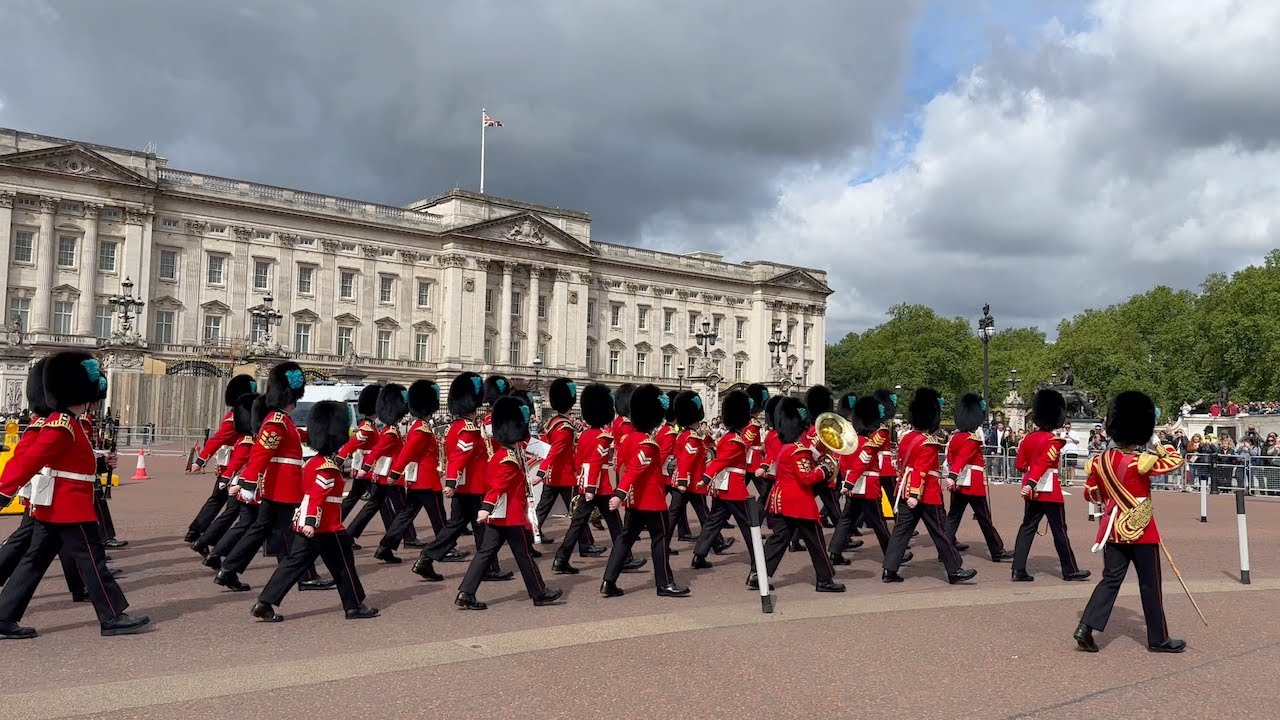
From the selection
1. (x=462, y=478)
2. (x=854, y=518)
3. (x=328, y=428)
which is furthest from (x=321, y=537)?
(x=854, y=518)

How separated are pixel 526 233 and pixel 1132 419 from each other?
61.5 meters

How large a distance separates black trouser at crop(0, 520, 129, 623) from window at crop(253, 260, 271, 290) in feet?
177

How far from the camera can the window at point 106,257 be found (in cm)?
5216

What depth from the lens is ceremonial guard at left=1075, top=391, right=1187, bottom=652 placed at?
7000 mm

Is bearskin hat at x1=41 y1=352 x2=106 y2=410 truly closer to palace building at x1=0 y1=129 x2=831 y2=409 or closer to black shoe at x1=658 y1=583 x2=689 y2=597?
black shoe at x1=658 y1=583 x2=689 y2=597

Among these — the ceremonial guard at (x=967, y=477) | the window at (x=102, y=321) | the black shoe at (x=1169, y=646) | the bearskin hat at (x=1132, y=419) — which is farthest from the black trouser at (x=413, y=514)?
the window at (x=102, y=321)

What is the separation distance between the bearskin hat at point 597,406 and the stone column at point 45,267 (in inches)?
1890

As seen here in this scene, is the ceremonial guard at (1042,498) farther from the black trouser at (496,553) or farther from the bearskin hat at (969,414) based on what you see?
the black trouser at (496,553)

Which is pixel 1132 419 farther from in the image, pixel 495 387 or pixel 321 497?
pixel 495 387

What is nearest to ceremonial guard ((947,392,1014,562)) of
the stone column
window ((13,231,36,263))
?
the stone column

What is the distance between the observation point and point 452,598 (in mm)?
8789

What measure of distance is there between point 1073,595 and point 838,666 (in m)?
3.98

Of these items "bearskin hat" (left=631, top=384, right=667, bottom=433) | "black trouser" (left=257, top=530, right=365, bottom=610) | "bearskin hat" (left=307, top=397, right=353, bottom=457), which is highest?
"bearskin hat" (left=631, top=384, right=667, bottom=433)

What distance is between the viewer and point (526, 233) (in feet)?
222
